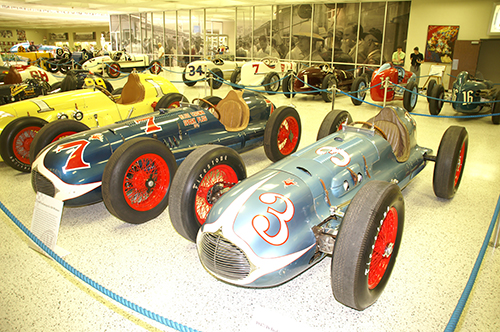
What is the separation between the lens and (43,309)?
8.54ft

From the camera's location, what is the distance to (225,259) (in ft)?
7.66

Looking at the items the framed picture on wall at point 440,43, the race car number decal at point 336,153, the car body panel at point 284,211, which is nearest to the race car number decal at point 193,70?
the framed picture on wall at point 440,43

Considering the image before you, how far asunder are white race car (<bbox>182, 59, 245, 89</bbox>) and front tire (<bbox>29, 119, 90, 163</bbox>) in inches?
320

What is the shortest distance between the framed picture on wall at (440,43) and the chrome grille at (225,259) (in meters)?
14.8

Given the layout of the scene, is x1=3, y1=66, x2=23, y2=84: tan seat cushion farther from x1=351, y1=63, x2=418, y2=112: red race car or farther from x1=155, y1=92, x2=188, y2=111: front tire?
x1=351, y1=63, x2=418, y2=112: red race car

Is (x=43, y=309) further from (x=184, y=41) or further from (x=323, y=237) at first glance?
(x=184, y=41)

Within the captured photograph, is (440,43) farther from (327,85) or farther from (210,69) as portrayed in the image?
(210,69)

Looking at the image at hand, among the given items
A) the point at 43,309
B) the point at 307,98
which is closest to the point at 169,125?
the point at 43,309

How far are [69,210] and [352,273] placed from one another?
354 centimetres

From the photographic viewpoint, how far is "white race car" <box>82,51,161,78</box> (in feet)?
51.9

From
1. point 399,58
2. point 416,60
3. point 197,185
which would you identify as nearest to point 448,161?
point 197,185

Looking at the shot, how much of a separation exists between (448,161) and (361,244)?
8.55 feet

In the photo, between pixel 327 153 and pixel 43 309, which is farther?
pixel 327 153

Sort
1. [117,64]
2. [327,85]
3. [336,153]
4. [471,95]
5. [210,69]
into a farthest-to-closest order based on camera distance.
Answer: [117,64] → [210,69] → [327,85] → [471,95] → [336,153]
